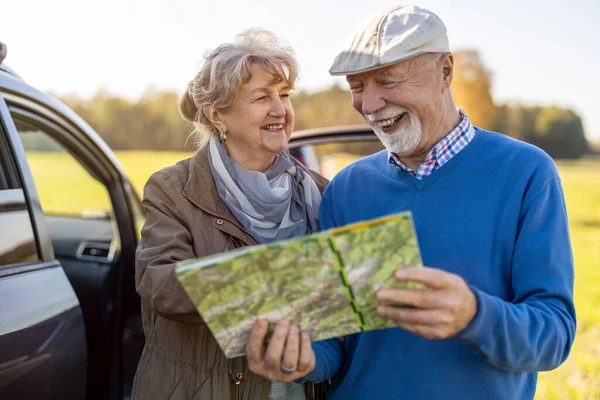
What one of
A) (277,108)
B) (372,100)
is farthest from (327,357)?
(277,108)

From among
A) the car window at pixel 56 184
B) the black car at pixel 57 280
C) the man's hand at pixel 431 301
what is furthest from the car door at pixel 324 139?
the man's hand at pixel 431 301

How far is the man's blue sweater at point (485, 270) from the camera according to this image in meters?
1.46

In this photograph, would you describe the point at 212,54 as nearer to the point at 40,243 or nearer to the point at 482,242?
the point at 40,243

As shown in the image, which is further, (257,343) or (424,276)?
(257,343)

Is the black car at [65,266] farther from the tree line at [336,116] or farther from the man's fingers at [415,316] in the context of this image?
the tree line at [336,116]

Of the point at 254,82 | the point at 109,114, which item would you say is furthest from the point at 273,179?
the point at 109,114

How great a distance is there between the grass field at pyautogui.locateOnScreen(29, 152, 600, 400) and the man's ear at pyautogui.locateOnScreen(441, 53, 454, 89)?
1784mm

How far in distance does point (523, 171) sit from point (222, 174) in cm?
104

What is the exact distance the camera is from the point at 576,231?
14344 millimetres

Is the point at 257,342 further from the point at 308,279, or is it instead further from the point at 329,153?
the point at 329,153

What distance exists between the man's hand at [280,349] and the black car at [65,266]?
3.43ft

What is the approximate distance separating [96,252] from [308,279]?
2602mm

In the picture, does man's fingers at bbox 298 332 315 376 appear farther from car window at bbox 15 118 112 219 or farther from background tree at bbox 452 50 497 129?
background tree at bbox 452 50 497 129

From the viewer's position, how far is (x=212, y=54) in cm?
228
